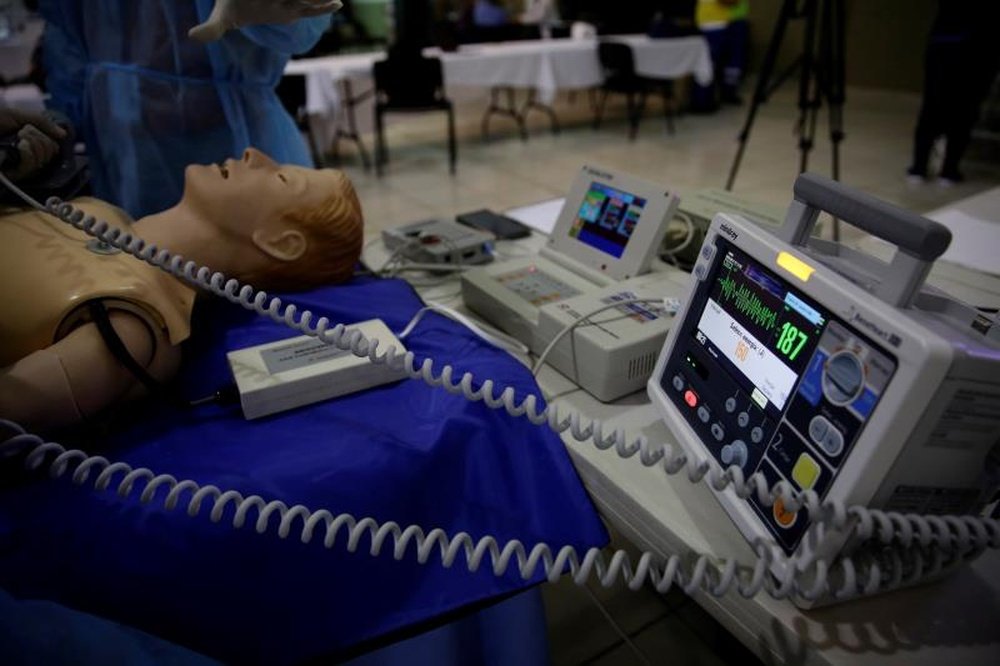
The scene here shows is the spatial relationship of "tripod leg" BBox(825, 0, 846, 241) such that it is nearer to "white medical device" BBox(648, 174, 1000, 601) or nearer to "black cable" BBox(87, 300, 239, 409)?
"white medical device" BBox(648, 174, 1000, 601)

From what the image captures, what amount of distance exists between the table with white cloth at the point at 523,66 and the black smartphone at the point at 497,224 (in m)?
2.65

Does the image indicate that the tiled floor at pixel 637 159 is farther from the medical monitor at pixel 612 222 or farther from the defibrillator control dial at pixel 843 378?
the defibrillator control dial at pixel 843 378

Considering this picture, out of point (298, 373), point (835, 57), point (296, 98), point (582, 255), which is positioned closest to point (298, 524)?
Answer: point (298, 373)

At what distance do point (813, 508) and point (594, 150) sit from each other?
15.5ft

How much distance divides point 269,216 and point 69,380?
428mm

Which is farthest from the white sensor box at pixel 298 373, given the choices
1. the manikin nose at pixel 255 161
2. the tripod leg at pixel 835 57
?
the tripod leg at pixel 835 57

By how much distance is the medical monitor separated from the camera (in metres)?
1.14

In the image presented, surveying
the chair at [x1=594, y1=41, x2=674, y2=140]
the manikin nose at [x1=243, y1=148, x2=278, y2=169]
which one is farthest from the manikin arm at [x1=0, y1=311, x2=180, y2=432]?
the chair at [x1=594, y1=41, x2=674, y2=140]

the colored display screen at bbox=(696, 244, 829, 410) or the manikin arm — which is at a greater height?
the colored display screen at bbox=(696, 244, 829, 410)

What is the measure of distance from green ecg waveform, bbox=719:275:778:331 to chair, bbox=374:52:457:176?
12.6ft

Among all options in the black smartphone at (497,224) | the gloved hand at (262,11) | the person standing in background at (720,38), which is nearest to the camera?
the gloved hand at (262,11)

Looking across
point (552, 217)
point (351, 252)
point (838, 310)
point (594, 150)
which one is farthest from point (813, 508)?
point (594, 150)

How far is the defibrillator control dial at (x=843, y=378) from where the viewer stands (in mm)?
543

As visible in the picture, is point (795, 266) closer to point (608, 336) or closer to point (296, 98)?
point (608, 336)
